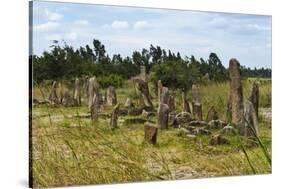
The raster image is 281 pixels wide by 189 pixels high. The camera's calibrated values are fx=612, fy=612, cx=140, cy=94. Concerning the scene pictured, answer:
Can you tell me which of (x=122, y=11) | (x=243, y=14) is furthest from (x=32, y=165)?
(x=243, y=14)

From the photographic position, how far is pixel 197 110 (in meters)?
5.62

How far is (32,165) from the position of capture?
16.4 feet

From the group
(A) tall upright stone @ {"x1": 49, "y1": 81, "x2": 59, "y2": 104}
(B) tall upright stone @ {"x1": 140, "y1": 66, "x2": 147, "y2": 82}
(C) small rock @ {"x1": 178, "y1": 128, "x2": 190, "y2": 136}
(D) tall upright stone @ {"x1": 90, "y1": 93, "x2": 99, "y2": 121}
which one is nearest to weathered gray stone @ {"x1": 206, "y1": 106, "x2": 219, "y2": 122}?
(C) small rock @ {"x1": 178, "y1": 128, "x2": 190, "y2": 136}

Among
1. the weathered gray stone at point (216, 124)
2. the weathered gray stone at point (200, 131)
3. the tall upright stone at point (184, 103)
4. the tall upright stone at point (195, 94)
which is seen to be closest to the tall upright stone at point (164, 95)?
the tall upright stone at point (184, 103)

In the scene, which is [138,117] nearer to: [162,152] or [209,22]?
[162,152]

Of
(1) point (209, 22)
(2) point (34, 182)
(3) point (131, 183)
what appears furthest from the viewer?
(1) point (209, 22)

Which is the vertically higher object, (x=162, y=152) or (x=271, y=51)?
(x=271, y=51)

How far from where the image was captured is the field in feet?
16.6

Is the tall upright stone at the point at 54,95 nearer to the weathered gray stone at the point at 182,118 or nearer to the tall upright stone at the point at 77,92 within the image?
the tall upright stone at the point at 77,92

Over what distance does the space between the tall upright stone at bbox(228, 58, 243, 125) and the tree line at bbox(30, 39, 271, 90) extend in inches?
2.6

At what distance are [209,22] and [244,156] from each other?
1.30 metres

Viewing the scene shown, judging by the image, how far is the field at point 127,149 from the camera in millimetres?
5062

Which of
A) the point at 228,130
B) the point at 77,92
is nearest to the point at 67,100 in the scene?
the point at 77,92

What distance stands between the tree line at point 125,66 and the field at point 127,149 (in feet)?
0.36
